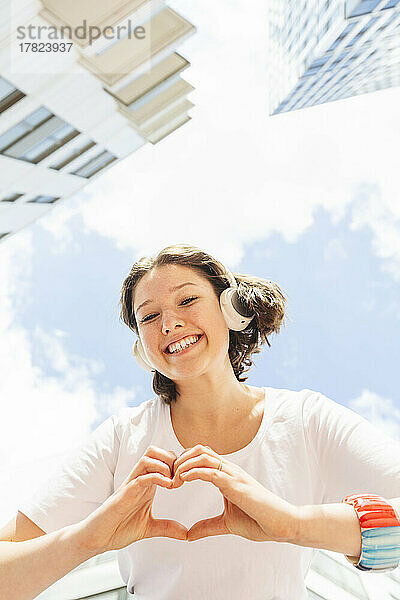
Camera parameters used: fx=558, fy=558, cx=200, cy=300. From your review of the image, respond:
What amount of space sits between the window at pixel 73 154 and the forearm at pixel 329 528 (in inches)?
492

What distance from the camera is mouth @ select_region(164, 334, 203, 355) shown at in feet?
6.90

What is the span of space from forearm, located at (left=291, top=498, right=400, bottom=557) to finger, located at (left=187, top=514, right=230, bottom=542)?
21 cm

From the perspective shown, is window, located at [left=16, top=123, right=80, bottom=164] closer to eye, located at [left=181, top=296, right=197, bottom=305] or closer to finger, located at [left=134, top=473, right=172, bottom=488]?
eye, located at [left=181, top=296, right=197, bottom=305]

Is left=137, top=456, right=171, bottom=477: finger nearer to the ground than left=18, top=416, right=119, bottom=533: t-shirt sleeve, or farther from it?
farther from it

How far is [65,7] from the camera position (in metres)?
9.30

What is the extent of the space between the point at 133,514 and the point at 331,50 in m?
26.4

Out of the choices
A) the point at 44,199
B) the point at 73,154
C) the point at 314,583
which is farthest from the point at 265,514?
the point at 44,199

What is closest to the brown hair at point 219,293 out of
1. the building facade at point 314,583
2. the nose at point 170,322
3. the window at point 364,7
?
the nose at point 170,322

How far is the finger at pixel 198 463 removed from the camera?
1.54 meters

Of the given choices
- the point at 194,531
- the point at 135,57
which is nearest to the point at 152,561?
the point at 194,531

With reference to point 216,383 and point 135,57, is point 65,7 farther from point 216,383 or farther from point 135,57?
point 216,383

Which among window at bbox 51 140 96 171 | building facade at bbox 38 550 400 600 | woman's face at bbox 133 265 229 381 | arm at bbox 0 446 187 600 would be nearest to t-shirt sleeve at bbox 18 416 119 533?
arm at bbox 0 446 187 600

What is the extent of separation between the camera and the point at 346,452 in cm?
192

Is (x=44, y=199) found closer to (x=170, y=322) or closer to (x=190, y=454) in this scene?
(x=170, y=322)
